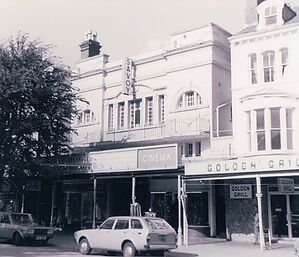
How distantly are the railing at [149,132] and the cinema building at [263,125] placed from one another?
2211 mm

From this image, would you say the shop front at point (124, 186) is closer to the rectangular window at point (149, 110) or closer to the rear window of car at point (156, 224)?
the rectangular window at point (149, 110)

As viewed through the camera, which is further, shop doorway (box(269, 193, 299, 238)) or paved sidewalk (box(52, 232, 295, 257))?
shop doorway (box(269, 193, 299, 238))

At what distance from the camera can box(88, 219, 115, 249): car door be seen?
17.1m

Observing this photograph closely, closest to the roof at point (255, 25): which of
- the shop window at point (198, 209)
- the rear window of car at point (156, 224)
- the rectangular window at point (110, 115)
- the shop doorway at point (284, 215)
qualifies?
the shop doorway at point (284, 215)

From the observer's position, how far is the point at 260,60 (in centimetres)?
2364

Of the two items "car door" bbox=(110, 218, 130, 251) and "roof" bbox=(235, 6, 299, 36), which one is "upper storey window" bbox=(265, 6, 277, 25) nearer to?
"roof" bbox=(235, 6, 299, 36)

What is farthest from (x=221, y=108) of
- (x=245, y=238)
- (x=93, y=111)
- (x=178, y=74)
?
(x=93, y=111)

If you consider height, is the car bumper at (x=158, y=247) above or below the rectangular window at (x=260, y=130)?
below

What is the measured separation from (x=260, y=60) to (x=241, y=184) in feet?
20.7

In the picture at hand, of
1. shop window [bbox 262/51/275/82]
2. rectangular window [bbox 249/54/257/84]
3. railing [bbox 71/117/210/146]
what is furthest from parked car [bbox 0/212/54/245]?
shop window [bbox 262/51/275/82]

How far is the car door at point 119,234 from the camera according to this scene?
1655 centimetres

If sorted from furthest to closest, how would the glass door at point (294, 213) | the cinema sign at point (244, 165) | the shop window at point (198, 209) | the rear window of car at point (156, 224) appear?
the shop window at point (198, 209) < the glass door at point (294, 213) < the cinema sign at point (244, 165) < the rear window of car at point (156, 224)

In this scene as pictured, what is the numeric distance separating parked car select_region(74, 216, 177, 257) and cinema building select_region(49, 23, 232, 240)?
177 inches

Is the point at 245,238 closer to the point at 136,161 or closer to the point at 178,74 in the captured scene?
the point at 136,161
